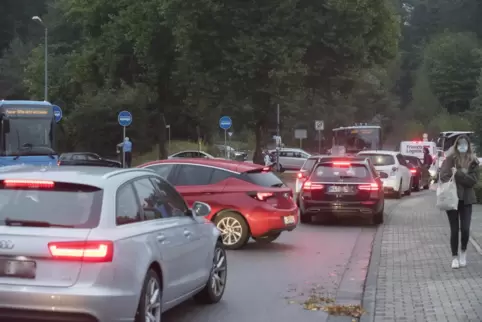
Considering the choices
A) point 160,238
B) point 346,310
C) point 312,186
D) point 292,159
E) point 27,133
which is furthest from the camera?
point 292,159

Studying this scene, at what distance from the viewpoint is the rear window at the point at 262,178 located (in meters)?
13.7

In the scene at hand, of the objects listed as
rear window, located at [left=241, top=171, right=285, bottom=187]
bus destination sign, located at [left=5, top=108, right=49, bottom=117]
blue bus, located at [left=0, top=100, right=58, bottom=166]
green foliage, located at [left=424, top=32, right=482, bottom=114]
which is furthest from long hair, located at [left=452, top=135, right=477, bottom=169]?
green foliage, located at [left=424, top=32, right=482, bottom=114]

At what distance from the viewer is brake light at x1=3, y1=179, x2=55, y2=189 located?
21.7 ft

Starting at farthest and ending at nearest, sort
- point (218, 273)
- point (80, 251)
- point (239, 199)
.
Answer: point (239, 199) → point (218, 273) → point (80, 251)

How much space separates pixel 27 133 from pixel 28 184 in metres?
20.2

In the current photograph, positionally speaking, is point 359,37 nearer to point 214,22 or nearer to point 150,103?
point 214,22

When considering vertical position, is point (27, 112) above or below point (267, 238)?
above

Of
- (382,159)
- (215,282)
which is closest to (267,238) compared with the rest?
(215,282)

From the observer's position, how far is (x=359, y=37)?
1559 inches

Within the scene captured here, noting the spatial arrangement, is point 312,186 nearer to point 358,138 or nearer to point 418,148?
point 418,148

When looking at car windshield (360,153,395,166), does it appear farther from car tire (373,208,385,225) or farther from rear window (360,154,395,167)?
car tire (373,208,385,225)

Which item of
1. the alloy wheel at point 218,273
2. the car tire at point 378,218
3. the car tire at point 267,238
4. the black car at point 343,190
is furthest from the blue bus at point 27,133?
the alloy wheel at point 218,273

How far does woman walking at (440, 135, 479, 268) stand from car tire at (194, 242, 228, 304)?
11.9 ft

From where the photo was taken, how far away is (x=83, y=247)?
6129 mm
